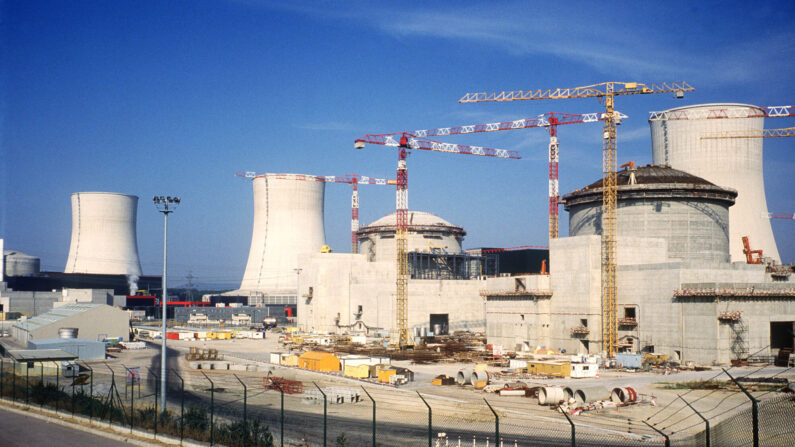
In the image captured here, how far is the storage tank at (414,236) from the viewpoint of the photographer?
9994 cm

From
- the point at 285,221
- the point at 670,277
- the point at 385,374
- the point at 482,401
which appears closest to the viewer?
the point at 482,401

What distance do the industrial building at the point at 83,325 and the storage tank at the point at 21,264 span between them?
7290cm

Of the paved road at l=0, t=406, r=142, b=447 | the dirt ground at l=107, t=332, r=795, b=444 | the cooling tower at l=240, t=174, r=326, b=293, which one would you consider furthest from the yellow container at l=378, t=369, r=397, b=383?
the cooling tower at l=240, t=174, r=326, b=293

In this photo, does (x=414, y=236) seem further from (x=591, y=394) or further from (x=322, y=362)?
(x=591, y=394)

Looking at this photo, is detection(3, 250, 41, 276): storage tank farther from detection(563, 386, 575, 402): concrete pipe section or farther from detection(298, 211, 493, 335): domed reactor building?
→ detection(563, 386, 575, 402): concrete pipe section

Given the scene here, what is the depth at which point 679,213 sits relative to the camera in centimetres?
6188

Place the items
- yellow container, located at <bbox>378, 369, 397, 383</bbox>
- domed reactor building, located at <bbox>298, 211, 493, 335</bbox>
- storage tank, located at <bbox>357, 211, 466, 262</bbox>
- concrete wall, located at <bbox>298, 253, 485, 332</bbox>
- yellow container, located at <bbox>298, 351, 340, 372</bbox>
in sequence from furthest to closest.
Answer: storage tank, located at <bbox>357, 211, 466, 262</bbox>, domed reactor building, located at <bbox>298, 211, 493, 335</bbox>, concrete wall, located at <bbox>298, 253, 485, 332</bbox>, yellow container, located at <bbox>298, 351, 340, 372</bbox>, yellow container, located at <bbox>378, 369, 397, 383</bbox>

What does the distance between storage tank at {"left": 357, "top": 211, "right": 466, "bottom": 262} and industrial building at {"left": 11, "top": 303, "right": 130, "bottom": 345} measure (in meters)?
43.0

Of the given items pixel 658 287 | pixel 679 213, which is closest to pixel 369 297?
pixel 679 213

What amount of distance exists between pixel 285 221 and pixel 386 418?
2742 inches

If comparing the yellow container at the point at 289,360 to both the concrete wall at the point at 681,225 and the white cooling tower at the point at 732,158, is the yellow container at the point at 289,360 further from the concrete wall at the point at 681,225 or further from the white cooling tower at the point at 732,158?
the white cooling tower at the point at 732,158

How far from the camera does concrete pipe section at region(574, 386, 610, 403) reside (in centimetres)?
3023

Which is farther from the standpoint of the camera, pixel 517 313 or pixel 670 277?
pixel 517 313

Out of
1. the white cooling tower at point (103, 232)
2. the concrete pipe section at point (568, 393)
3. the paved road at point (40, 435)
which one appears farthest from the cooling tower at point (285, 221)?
the paved road at point (40, 435)
